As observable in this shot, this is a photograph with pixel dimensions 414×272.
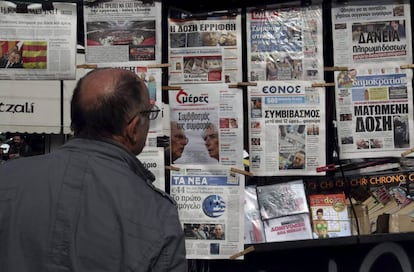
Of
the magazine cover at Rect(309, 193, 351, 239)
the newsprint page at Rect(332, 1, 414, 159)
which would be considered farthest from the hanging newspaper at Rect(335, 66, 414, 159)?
the magazine cover at Rect(309, 193, 351, 239)

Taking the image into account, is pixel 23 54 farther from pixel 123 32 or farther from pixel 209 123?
pixel 209 123

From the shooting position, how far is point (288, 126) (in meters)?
3.19

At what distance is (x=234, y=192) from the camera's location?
323 cm

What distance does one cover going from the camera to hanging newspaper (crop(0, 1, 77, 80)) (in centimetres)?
328

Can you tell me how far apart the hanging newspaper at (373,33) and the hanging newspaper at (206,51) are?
0.53m

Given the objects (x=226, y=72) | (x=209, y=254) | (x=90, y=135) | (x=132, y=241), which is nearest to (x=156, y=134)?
(x=226, y=72)

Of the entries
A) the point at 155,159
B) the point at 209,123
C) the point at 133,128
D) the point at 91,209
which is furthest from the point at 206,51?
the point at 91,209

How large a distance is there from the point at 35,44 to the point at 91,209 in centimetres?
197

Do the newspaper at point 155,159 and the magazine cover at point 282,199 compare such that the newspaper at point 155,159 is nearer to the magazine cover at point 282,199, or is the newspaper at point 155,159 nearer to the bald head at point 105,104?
the magazine cover at point 282,199

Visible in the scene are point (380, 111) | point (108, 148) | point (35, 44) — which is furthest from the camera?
point (35, 44)

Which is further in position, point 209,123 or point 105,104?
point 209,123

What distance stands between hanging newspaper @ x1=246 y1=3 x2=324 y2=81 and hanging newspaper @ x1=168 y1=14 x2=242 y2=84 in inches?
3.2

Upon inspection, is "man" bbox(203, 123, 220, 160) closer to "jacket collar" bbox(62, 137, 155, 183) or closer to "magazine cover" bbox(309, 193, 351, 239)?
"magazine cover" bbox(309, 193, 351, 239)

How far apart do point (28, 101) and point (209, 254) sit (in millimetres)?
1268
